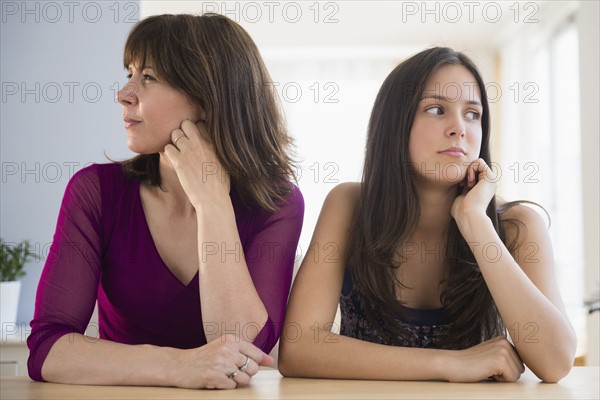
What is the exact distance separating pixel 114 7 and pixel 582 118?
2.50 meters

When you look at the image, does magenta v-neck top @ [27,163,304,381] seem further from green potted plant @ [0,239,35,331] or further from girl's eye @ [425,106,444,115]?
green potted plant @ [0,239,35,331]

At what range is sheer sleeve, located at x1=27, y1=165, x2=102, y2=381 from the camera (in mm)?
1304

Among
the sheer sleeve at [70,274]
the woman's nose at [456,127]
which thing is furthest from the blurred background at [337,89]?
the woman's nose at [456,127]

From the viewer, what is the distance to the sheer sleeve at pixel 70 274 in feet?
4.28

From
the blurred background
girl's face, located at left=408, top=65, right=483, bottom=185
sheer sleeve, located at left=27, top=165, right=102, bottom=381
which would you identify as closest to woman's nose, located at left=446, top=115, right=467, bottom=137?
girl's face, located at left=408, top=65, right=483, bottom=185

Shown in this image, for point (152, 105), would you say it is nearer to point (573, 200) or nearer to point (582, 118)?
point (582, 118)

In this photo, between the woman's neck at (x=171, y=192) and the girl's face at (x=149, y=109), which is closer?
the girl's face at (x=149, y=109)

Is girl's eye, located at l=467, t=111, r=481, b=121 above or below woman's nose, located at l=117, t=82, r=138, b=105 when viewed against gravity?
below

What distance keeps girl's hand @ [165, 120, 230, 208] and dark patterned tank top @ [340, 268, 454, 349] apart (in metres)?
0.39

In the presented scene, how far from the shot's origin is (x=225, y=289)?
4.52 ft

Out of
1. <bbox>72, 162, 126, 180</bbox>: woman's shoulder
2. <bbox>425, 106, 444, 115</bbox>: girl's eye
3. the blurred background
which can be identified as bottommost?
<bbox>72, 162, 126, 180</bbox>: woman's shoulder

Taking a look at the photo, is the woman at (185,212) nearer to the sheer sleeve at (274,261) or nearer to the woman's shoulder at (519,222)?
the sheer sleeve at (274,261)

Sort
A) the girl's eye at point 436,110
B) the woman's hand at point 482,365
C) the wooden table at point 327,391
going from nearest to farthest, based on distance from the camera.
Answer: the wooden table at point 327,391 < the woman's hand at point 482,365 < the girl's eye at point 436,110

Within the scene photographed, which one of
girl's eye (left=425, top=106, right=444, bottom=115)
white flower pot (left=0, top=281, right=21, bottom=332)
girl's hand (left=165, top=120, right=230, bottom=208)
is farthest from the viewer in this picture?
white flower pot (left=0, top=281, right=21, bottom=332)
